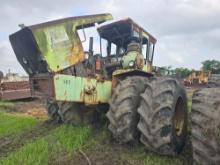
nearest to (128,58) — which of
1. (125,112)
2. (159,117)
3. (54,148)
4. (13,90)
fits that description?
(125,112)

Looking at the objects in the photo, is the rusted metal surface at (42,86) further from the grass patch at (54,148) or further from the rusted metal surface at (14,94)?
the rusted metal surface at (14,94)

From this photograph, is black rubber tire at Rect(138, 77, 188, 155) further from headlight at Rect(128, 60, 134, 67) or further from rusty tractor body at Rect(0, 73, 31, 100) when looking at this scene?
rusty tractor body at Rect(0, 73, 31, 100)

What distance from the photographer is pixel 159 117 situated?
610 cm

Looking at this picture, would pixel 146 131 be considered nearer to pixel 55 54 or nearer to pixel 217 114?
pixel 217 114

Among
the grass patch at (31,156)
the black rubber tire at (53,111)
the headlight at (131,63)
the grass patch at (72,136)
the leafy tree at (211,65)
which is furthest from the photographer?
the leafy tree at (211,65)

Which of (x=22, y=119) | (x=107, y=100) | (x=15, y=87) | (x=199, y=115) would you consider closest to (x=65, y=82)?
(x=107, y=100)

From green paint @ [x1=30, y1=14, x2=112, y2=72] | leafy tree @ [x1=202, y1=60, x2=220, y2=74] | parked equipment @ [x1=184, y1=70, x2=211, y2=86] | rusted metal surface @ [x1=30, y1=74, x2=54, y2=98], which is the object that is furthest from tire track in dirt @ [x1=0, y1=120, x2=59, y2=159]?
leafy tree @ [x1=202, y1=60, x2=220, y2=74]

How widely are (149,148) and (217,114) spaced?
1.51 metres

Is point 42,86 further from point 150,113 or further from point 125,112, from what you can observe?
point 150,113

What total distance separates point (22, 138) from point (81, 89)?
2.64 m

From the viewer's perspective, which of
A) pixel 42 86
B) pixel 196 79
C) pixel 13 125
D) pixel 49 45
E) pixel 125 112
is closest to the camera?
pixel 49 45

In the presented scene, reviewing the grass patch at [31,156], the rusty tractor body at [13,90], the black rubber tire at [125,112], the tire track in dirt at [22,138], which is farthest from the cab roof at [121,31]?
the rusty tractor body at [13,90]

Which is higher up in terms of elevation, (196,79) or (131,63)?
(131,63)

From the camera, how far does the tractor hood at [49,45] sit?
20.6 feet
